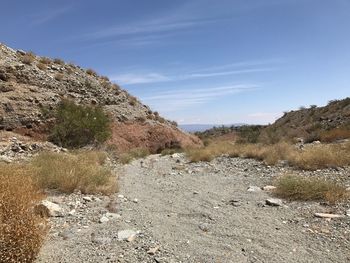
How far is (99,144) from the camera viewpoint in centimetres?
2188

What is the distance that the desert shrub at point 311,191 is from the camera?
9602 mm

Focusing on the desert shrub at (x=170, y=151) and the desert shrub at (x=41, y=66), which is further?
the desert shrub at (x=41, y=66)

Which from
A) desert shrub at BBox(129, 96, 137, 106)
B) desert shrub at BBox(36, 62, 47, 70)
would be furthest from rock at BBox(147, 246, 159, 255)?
desert shrub at BBox(129, 96, 137, 106)

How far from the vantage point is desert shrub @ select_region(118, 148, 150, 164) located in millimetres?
20116

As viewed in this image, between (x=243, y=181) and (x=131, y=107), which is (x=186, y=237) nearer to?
(x=243, y=181)

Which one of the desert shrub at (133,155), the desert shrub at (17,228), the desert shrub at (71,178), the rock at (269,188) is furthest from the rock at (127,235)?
the desert shrub at (133,155)

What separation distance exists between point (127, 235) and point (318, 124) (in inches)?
1170

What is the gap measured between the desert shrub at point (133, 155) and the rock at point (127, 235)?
12.7 meters

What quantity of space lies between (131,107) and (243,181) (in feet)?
60.1

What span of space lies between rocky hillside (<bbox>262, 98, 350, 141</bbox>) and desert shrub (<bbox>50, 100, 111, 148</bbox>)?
1240 centimetres

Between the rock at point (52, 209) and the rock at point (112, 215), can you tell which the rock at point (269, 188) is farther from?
the rock at point (52, 209)

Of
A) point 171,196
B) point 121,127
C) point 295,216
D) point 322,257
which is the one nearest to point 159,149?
point 121,127

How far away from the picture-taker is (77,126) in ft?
70.0

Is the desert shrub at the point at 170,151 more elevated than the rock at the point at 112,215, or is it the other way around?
the desert shrub at the point at 170,151
